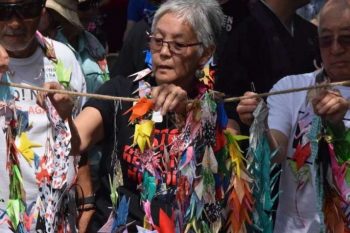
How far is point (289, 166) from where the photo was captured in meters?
4.21

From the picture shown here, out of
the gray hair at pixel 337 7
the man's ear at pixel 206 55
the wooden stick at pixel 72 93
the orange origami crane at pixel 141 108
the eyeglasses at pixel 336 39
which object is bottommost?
the orange origami crane at pixel 141 108

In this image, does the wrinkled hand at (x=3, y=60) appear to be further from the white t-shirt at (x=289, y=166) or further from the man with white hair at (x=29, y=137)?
the white t-shirt at (x=289, y=166)

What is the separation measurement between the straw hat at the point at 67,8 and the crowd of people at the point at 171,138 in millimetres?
1012

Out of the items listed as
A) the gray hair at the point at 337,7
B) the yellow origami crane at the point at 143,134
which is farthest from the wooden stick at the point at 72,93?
the gray hair at the point at 337,7

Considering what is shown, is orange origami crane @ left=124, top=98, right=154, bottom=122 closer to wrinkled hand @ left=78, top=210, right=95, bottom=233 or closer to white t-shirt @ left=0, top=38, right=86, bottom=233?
white t-shirt @ left=0, top=38, right=86, bottom=233

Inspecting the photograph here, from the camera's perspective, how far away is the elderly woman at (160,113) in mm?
4141

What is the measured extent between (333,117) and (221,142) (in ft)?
1.43

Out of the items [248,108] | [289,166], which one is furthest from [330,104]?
[289,166]

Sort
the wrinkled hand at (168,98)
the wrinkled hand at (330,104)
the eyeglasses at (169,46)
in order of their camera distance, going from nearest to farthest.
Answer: the wrinkled hand at (330,104)
the wrinkled hand at (168,98)
the eyeglasses at (169,46)

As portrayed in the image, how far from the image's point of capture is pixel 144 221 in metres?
4.16

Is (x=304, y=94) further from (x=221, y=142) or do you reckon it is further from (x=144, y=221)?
(x=144, y=221)

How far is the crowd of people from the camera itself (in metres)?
3.99

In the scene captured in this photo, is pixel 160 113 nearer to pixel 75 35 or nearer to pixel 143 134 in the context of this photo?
pixel 143 134

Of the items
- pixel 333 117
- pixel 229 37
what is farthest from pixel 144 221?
pixel 229 37
